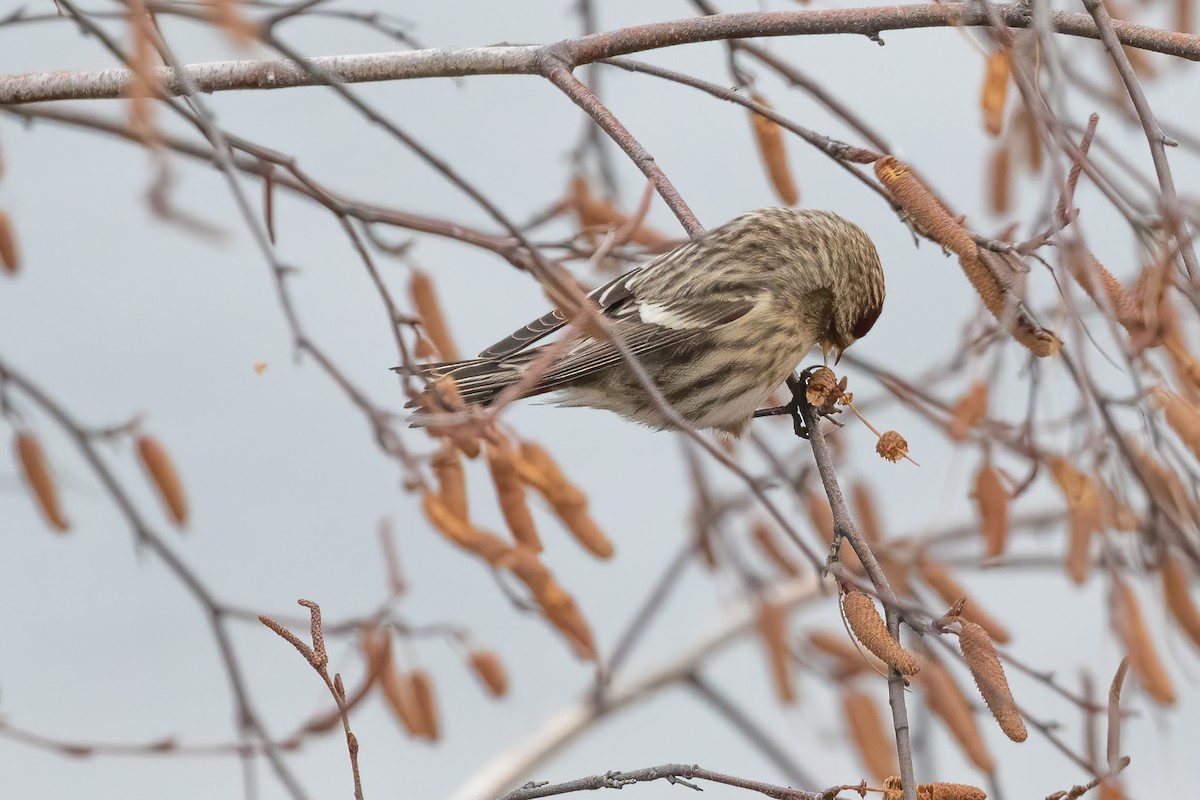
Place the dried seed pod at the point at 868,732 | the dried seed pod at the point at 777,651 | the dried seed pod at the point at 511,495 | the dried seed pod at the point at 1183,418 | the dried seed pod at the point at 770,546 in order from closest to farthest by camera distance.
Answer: the dried seed pod at the point at 1183,418, the dried seed pod at the point at 511,495, the dried seed pod at the point at 868,732, the dried seed pod at the point at 777,651, the dried seed pod at the point at 770,546

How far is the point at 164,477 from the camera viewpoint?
242 cm

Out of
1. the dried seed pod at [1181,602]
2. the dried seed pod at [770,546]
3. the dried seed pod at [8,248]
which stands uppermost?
the dried seed pod at [8,248]

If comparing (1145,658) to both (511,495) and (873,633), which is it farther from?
(511,495)

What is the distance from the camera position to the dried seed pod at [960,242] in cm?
178

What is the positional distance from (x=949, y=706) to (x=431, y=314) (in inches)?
39.8

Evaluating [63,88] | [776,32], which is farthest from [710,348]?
[63,88]

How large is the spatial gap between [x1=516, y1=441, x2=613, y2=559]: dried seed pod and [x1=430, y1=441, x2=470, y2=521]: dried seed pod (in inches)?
3.2

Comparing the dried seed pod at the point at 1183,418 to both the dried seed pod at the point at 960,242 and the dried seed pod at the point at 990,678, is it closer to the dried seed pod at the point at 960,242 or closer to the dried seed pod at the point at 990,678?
the dried seed pod at the point at 960,242

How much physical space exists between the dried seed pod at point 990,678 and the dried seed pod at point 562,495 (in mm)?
678

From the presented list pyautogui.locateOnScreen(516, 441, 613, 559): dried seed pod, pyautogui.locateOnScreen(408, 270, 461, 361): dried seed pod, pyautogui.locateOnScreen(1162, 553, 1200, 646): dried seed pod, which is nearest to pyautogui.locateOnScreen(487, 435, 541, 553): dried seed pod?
pyautogui.locateOnScreen(516, 441, 613, 559): dried seed pod

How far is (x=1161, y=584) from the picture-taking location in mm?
2033

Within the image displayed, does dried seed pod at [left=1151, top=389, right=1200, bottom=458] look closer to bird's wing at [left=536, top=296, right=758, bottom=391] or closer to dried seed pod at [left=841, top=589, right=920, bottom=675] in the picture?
dried seed pod at [left=841, top=589, right=920, bottom=675]

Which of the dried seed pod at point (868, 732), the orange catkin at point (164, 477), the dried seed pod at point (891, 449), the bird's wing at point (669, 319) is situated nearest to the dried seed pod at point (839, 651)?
the dried seed pod at point (868, 732)

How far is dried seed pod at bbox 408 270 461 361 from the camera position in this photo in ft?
6.98
